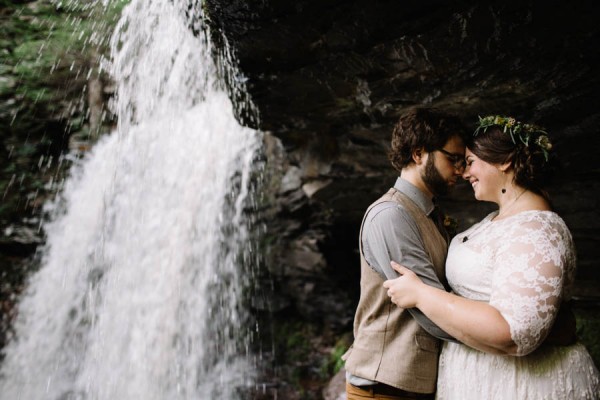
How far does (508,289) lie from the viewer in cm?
164

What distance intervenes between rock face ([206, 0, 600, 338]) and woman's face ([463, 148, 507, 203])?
0.38 metres

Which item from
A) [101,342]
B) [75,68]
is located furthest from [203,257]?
[75,68]

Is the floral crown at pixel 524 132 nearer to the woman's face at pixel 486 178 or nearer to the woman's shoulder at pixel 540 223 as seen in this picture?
the woman's face at pixel 486 178

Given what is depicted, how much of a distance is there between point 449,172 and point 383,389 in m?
1.18

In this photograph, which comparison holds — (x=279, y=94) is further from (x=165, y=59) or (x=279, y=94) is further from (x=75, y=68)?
(x=75, y=68)

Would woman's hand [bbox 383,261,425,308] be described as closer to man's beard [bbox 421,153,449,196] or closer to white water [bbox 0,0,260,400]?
man's beard [bbox 421,153,449,196]

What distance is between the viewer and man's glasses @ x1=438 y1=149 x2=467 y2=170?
7.28 feet

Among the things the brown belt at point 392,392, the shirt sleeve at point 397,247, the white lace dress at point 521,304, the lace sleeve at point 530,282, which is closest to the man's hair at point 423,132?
the shirt sleeve at point 397,247

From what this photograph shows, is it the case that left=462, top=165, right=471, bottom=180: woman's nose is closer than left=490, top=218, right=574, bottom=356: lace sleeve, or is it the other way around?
left=490, top=218, right=574, bottom=356: lace sleeve

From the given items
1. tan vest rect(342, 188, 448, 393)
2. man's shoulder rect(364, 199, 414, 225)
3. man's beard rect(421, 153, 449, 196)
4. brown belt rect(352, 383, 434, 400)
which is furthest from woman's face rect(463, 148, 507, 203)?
brown belt rect(352, 383, 434, 400)

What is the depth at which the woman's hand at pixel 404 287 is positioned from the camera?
5.78ft

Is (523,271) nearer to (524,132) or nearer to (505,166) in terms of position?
(505,166)

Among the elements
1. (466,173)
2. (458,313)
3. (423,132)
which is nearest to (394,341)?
(458,313)

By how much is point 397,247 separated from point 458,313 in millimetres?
378
